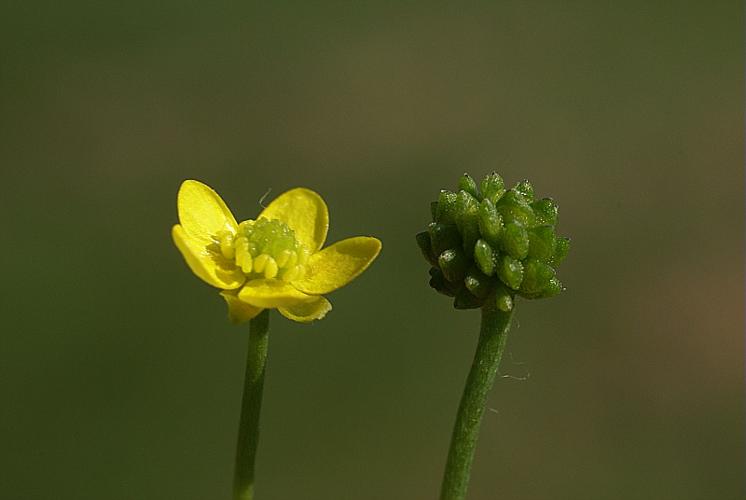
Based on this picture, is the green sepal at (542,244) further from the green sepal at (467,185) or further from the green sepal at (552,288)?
the green sepal at (467,185)

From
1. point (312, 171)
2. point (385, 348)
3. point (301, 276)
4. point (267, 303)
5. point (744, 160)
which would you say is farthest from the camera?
point (744, 160)

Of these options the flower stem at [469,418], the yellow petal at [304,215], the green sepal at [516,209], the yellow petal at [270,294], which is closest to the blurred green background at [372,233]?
the yellow petal at [304,215]

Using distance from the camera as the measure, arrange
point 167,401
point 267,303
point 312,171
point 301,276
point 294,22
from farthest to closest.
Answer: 1. point 294,22
2. point 312,171
3. point 167,401
4. point 301,276
5. point 267,303

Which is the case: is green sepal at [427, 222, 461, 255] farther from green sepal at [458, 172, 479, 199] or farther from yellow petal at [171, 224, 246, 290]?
yellow petal at [171, 224, 246, 290]

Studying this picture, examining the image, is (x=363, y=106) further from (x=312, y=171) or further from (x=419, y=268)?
(x=419, y=268)

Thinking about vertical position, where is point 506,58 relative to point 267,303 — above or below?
above

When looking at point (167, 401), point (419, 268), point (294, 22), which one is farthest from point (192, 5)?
point (167, 401)

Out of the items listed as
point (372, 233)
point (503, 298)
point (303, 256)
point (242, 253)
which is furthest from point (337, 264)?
point (372, 233)
